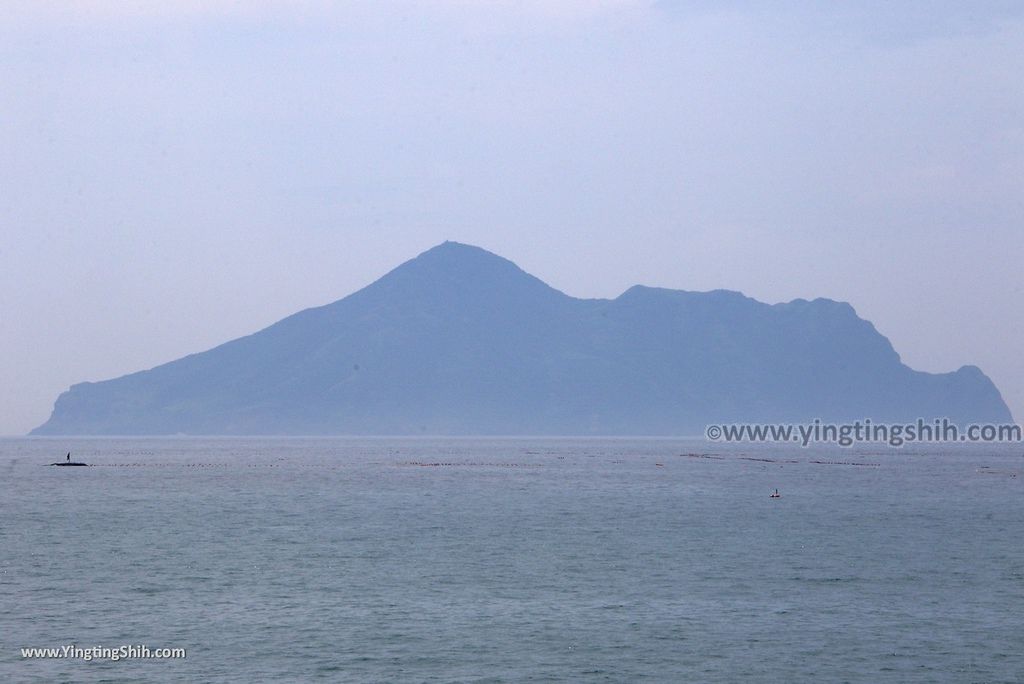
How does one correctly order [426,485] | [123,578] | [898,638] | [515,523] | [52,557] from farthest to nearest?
[426,485], [515,523], [52,557], [123,578], [898,638]

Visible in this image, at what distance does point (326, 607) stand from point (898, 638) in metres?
25.7

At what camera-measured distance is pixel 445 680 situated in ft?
147

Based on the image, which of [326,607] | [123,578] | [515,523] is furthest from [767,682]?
[515,523]

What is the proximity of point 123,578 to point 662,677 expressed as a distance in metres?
35.0

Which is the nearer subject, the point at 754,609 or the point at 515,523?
the point at 754,609

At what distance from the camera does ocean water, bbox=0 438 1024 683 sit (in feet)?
155

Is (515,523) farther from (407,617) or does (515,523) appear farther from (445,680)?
(445,680)

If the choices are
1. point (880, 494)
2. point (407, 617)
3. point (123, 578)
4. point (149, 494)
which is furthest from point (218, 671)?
point (880, 494)

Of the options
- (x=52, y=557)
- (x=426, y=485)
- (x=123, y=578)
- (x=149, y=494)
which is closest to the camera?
(x=123, y=578)

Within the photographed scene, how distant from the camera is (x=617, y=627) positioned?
5428cm

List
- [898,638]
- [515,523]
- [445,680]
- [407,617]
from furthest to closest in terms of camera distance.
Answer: [515,523]
[407,617]
[898,638]
[445,680]

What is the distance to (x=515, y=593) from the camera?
63375 millimetres

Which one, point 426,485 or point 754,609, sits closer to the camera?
point 754,609

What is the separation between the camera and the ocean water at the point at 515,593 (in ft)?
155
